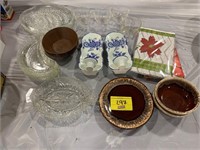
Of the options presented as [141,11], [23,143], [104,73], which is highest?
[141,11]

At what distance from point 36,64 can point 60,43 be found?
11 cm

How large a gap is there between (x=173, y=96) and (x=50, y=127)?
38 centimetres

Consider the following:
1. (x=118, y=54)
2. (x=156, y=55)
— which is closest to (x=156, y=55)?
(x=156, y=55)

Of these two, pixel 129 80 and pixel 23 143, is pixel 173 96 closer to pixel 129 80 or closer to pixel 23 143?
pixel 129 80

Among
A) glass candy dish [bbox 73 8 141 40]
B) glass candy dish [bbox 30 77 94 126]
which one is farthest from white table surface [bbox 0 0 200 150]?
glass candy dish [bbox 73 8 141 40]

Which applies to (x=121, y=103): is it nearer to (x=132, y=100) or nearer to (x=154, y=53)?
(x=132, y=100)

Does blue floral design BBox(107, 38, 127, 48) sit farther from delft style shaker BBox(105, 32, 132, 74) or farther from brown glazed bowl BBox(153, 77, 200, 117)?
A: brown glazed bowl BBox(153, 77, 200, 117)

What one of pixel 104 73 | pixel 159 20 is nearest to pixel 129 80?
pixel 104 73

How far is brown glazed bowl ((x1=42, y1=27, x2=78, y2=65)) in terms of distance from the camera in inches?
27.8

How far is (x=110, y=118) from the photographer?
0.63 meters

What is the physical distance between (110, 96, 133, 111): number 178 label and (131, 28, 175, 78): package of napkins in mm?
111

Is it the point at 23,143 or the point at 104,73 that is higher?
the point at 104,73

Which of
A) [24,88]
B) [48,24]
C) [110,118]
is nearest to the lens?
[110,118]

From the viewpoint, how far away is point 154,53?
2.42 feet
